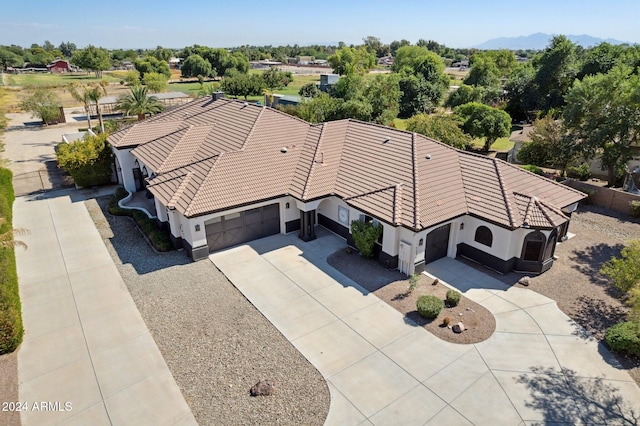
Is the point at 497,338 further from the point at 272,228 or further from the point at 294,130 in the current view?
the point at 294,130

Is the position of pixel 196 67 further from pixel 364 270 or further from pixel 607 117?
pixel 364 270

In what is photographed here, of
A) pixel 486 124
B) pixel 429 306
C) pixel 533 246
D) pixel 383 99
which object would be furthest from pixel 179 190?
pixel 383 99

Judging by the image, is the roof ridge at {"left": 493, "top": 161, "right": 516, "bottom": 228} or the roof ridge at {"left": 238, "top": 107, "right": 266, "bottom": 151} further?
the roof ridge at {"left": 238, "top": 107, "right": 266, "bottom": 151}

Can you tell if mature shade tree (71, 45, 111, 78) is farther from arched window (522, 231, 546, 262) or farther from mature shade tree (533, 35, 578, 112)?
arched window (522, 231, 546, 262)

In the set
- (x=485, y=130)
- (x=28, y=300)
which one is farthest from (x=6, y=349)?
(x=485, y=130)

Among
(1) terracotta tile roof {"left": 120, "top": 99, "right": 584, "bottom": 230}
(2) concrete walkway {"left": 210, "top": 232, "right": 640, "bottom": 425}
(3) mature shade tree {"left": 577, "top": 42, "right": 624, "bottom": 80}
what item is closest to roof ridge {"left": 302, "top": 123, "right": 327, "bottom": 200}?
(1) terracotta tile roof {"left": 120, "top": 99, "right": 584, "bottom": 230}
